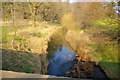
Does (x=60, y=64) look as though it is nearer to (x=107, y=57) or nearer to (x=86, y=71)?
(x=86, y=71)

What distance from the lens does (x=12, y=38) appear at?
14.5 feet

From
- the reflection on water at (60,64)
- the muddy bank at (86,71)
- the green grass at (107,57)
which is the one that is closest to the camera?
the green grass at (107,57)

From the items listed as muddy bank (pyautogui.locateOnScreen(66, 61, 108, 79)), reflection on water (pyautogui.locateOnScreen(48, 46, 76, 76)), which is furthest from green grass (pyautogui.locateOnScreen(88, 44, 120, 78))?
reflection on water (pyautogui.locateOnScreen(48, 46, 76, 76))

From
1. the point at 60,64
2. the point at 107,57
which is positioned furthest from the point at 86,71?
the point at 60,64

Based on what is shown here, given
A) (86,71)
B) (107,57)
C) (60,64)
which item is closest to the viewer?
(107,57)

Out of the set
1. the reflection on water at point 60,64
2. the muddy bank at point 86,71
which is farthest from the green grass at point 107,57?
the reflection on water at point 60,64

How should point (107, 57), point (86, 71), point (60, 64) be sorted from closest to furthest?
point (107, 57)
point (86, 71)
point (60, 64)

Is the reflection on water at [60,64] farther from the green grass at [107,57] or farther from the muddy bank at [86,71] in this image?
the green grass at [107,57]

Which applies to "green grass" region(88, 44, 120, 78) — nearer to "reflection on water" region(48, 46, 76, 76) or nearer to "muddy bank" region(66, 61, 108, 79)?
"muddy bank" region(66, 61, 108, 79)

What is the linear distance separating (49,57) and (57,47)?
1257mm

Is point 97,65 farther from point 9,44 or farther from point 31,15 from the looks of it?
point 31,15

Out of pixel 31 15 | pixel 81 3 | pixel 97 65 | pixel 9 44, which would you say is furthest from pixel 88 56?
pixel 31 15

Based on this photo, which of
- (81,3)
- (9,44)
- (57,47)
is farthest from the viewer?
(57,47)

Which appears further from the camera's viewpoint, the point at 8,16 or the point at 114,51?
the point at 8,16
